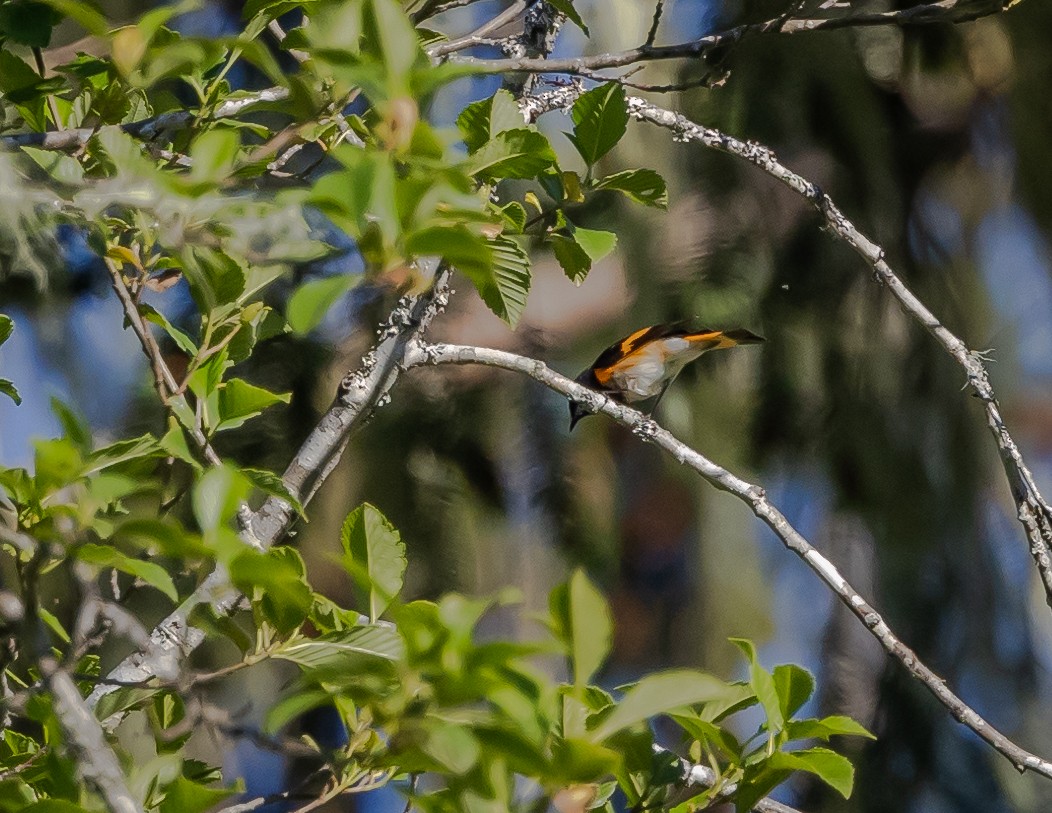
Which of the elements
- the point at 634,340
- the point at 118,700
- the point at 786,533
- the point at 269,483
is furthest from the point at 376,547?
the point at 634,340

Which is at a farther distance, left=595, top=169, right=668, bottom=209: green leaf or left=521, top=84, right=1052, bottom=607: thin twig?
left=521, top=84, right=1052, bottom=607: thin twig

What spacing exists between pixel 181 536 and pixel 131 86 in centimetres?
34

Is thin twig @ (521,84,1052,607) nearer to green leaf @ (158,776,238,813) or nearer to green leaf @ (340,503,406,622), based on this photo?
green leaf @ (340,503,406,622)

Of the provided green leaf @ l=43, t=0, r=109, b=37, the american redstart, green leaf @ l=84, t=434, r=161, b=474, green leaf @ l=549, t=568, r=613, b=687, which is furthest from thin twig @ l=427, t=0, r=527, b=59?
the american redstart

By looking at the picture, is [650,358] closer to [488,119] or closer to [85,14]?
[488,119]

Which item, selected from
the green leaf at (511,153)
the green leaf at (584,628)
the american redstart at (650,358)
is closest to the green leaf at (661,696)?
the green leaf at (584,628)

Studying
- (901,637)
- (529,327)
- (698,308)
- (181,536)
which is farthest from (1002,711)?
(181,536)

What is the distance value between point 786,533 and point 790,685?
295 millimetres

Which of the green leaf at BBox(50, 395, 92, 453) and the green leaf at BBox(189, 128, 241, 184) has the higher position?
the green leaf at BBox(189, 128, 241, 184)

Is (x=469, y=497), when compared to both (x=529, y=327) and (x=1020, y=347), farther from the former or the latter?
(x=1020, y=347)

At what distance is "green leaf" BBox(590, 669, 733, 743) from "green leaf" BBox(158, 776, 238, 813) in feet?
0.65

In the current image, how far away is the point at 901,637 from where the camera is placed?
167 cm

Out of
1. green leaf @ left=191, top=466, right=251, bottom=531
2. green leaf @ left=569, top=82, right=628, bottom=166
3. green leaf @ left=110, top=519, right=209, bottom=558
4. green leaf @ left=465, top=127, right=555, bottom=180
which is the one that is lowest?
green leaf @ left=110, top=519, right=209, bottom=558

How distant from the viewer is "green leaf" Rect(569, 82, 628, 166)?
0.79 metres
